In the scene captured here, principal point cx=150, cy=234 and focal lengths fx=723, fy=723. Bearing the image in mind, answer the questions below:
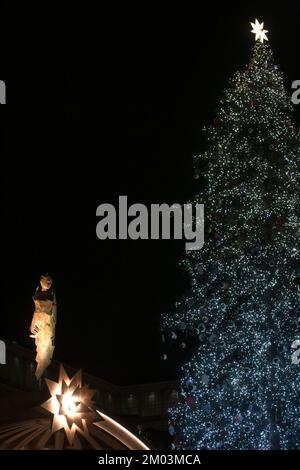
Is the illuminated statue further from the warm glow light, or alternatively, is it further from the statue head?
the warm glow light

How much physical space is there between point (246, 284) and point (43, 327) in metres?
6.34

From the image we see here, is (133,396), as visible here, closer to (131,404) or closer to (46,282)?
(131,404)

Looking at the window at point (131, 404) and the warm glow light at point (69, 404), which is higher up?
the window at point (131, 404)

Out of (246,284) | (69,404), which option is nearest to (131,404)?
(246,284)

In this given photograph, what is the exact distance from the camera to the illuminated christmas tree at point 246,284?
2103 cm

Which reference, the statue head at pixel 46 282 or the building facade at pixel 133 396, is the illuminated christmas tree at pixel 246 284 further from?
the building facade at pixel 133 396

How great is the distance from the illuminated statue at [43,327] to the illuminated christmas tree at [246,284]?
4610mm

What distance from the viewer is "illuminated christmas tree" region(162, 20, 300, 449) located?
21.0 m

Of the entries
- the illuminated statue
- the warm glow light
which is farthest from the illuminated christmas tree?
the warm glow light

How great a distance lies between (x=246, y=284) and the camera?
71.2 ft

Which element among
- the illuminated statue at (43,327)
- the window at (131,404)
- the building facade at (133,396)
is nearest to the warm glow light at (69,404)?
the illuminated statue at (43,327)

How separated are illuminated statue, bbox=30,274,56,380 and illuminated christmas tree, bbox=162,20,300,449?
4610mm

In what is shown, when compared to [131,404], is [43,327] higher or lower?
lower
